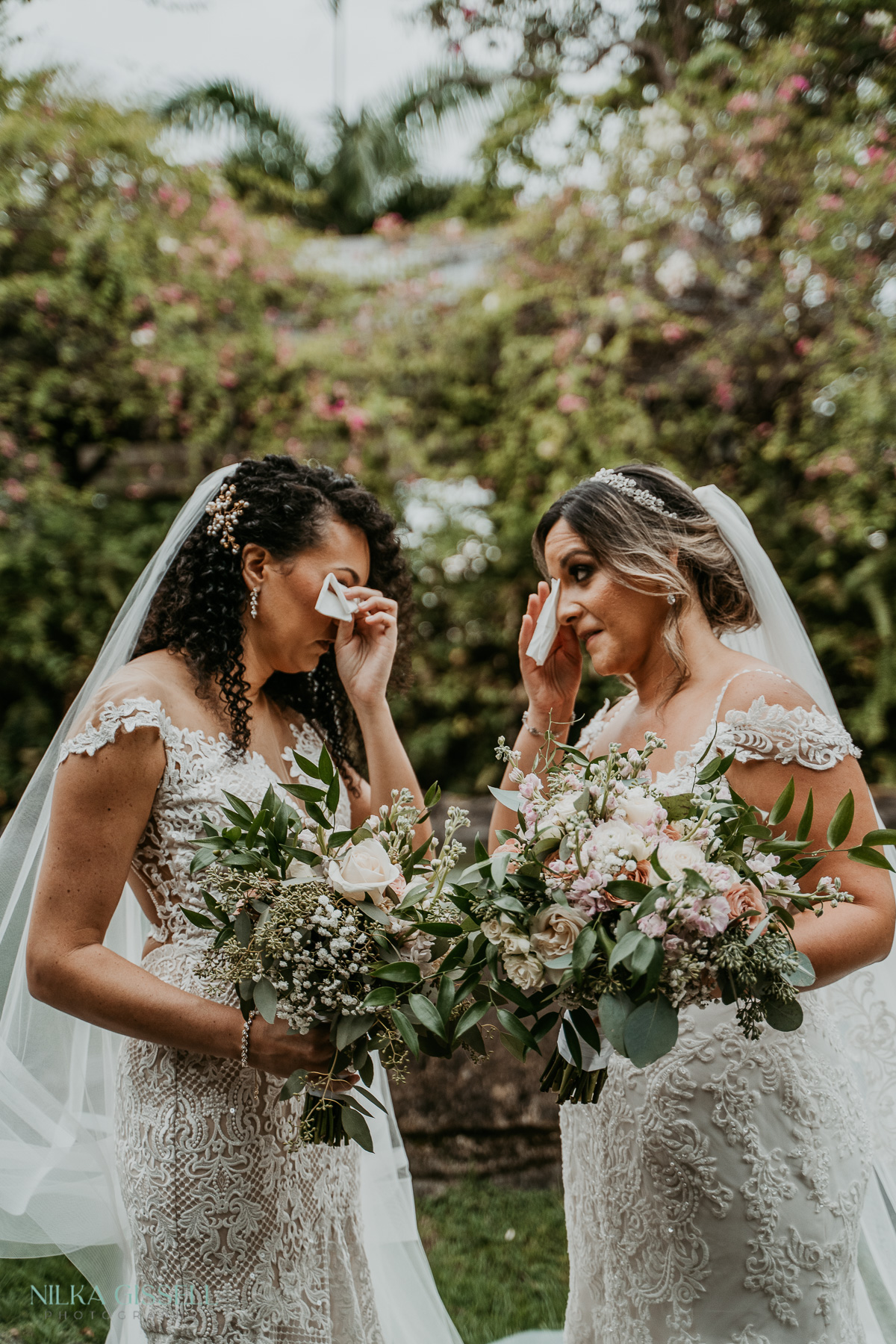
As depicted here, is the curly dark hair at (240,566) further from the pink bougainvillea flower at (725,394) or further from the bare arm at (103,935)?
the pink bougainvillea flower at (725,394)

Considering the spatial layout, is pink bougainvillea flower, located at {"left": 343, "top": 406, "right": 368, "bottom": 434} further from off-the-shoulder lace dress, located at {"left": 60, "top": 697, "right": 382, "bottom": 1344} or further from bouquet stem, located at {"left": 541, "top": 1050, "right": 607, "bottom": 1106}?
bouquet stem, located at {"left": 541, "top": 1050, "right": 607, "bottom": 1106}

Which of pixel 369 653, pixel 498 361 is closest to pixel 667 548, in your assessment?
pixel 369 653

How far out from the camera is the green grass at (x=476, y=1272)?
3271 mm

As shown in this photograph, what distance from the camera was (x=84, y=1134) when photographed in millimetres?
2264

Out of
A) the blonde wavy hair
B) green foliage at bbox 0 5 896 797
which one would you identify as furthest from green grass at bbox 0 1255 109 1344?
green foliage at bbox 0 5 896 797

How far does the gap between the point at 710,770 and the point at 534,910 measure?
1.32 feet

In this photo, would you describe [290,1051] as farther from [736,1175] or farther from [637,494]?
[637,494]

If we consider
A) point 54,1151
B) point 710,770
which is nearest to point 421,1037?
point 710,770

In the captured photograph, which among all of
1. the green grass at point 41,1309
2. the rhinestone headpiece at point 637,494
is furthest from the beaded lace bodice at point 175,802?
the green grass at point 41,1309

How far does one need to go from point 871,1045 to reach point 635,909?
1353mm

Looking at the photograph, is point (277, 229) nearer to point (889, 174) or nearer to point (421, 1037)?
point (889, 174)

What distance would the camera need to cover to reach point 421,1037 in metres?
1.74

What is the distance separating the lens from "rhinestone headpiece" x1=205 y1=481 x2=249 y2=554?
7.83ft

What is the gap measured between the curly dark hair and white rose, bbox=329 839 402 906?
62 cm
